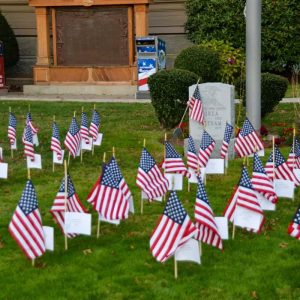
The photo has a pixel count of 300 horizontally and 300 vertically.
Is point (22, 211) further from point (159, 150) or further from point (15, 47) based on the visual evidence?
point (15, 47)

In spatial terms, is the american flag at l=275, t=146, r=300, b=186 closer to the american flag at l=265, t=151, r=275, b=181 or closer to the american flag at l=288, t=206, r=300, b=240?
the american flag at l=265, t=151, r=275, b=181

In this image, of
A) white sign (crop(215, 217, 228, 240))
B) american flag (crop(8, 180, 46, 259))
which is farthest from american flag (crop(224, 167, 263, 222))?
american flag (crop(8, 180, 46, 259))

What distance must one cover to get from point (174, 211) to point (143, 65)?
1809 cm

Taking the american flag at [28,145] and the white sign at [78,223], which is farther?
the american flag at [28,145]

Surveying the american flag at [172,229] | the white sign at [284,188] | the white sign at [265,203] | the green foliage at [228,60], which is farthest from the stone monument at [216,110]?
the green foliage at [228,60]

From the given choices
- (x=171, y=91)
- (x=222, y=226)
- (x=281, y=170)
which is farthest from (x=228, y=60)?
(x=222, y=226)

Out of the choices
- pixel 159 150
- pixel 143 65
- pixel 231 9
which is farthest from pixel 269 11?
pixel 159 150

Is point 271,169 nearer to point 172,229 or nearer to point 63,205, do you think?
point 172,229

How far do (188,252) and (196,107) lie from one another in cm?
672

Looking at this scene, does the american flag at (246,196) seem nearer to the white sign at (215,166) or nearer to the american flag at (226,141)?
the white sign at (215,166)

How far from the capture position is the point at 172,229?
784 cm

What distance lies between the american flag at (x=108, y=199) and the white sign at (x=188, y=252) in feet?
4.64

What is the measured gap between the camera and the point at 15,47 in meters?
30.8

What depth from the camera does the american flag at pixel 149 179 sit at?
1030cm
